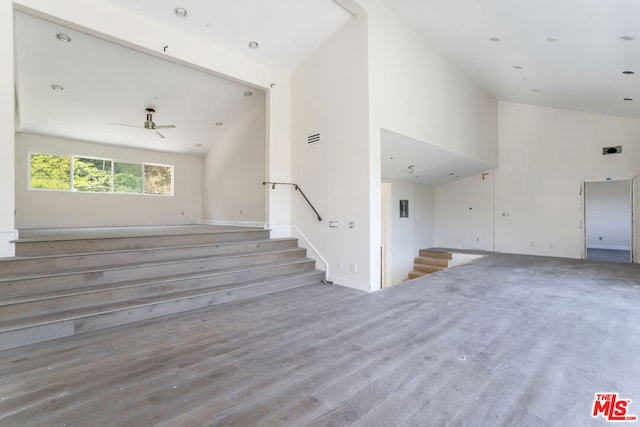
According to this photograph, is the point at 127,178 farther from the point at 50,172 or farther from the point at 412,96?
the point at 412,96

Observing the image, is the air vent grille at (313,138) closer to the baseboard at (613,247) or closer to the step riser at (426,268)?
the step riser at (426,268)

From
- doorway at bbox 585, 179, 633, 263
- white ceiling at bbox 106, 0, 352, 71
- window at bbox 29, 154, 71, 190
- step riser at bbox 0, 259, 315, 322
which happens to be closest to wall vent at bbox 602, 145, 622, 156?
doorway at bbox 585, 179, 633, 263

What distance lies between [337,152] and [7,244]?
4629 millimetres

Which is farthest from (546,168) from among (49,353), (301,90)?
(49,353)

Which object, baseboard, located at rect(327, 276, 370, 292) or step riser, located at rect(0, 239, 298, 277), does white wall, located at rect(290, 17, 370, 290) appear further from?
step riser, located at rect(0, 239, 298, 277)

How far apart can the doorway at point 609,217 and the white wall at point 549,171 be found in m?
3.16

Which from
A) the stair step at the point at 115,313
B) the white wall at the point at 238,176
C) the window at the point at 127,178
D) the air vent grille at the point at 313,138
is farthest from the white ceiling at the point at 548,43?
the window at the point at 127,178

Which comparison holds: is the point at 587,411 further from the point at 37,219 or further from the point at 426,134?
the point at 37,219

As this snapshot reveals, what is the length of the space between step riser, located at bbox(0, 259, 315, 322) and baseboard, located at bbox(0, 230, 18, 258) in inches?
37.9

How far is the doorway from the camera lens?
10555 millimetres

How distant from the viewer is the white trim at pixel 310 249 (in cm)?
549

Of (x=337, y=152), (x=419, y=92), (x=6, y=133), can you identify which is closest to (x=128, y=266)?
(x=6, y=133)

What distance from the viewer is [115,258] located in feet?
13.1

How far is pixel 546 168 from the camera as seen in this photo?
8.82 m
